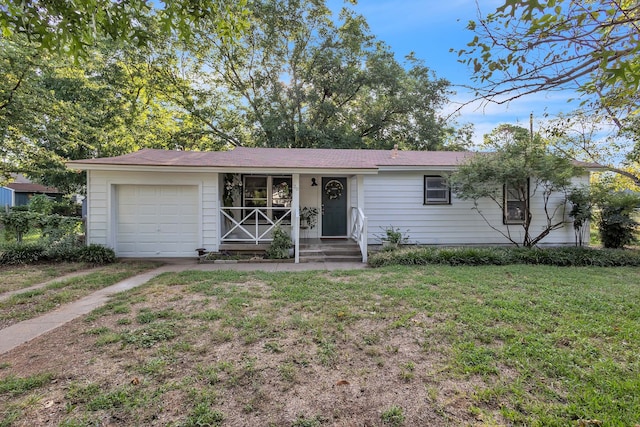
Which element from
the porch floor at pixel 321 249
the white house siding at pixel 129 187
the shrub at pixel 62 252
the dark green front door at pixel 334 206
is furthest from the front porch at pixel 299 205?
the shrub at pixel 62 252

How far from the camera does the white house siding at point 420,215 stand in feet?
33.1

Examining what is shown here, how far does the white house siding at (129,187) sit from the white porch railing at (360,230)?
417 centimetres

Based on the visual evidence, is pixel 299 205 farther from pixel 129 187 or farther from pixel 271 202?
pixel 129 187

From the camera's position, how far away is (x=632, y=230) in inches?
380

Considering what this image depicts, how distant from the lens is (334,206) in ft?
34.4

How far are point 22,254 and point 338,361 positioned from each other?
9.03 m

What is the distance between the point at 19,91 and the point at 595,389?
15.3 metres

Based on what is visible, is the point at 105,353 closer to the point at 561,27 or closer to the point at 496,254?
the point at 561,27

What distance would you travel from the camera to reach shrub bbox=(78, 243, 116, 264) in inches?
311

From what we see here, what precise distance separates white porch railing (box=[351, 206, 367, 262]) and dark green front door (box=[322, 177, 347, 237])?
1.32 feet

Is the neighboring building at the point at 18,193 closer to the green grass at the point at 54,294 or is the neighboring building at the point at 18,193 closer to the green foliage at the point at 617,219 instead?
the green grass at the point at 54,294

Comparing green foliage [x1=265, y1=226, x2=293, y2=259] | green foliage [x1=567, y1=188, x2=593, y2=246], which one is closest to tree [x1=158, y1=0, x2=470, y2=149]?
green foliage [x1=567, y1=188, x2=593, y2=246]

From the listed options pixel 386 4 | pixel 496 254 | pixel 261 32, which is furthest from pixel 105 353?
pixel 261 32

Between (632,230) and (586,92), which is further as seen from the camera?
(632,230)
